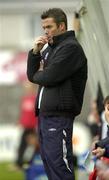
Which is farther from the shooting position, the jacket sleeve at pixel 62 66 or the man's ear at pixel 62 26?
the man's ear at pixel 62 26

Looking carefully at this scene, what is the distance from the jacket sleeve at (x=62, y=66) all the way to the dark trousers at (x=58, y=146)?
329 mm

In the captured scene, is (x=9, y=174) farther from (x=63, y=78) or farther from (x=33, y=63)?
(x=63, y=78)

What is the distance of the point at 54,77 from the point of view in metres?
7.51

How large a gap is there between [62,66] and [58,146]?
0.66 meters

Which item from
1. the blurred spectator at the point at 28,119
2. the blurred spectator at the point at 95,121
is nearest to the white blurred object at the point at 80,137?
the blurred spectator at the point at 28,119

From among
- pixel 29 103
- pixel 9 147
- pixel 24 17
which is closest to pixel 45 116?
pixel 29 103

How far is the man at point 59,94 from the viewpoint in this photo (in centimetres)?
755

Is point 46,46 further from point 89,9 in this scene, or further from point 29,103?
point 29,103

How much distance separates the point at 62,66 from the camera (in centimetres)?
754

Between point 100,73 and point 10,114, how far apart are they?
45.7 feet

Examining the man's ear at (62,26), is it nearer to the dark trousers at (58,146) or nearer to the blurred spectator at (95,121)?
the dark trousers at (58,146)

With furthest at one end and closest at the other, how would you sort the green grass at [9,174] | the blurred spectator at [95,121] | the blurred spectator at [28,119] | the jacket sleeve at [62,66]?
1. the blurred spectator at [28,119]
2. the green grass at [9,174]
3. the blurred spectator at [95,121]
4. the jacket sleeve at [62,66]

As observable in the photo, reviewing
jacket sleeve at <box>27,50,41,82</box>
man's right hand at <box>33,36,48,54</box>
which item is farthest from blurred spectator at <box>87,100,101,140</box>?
man's right hand at <box>33,36,48,54</box>

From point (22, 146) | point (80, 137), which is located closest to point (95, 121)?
point (22, 146)
